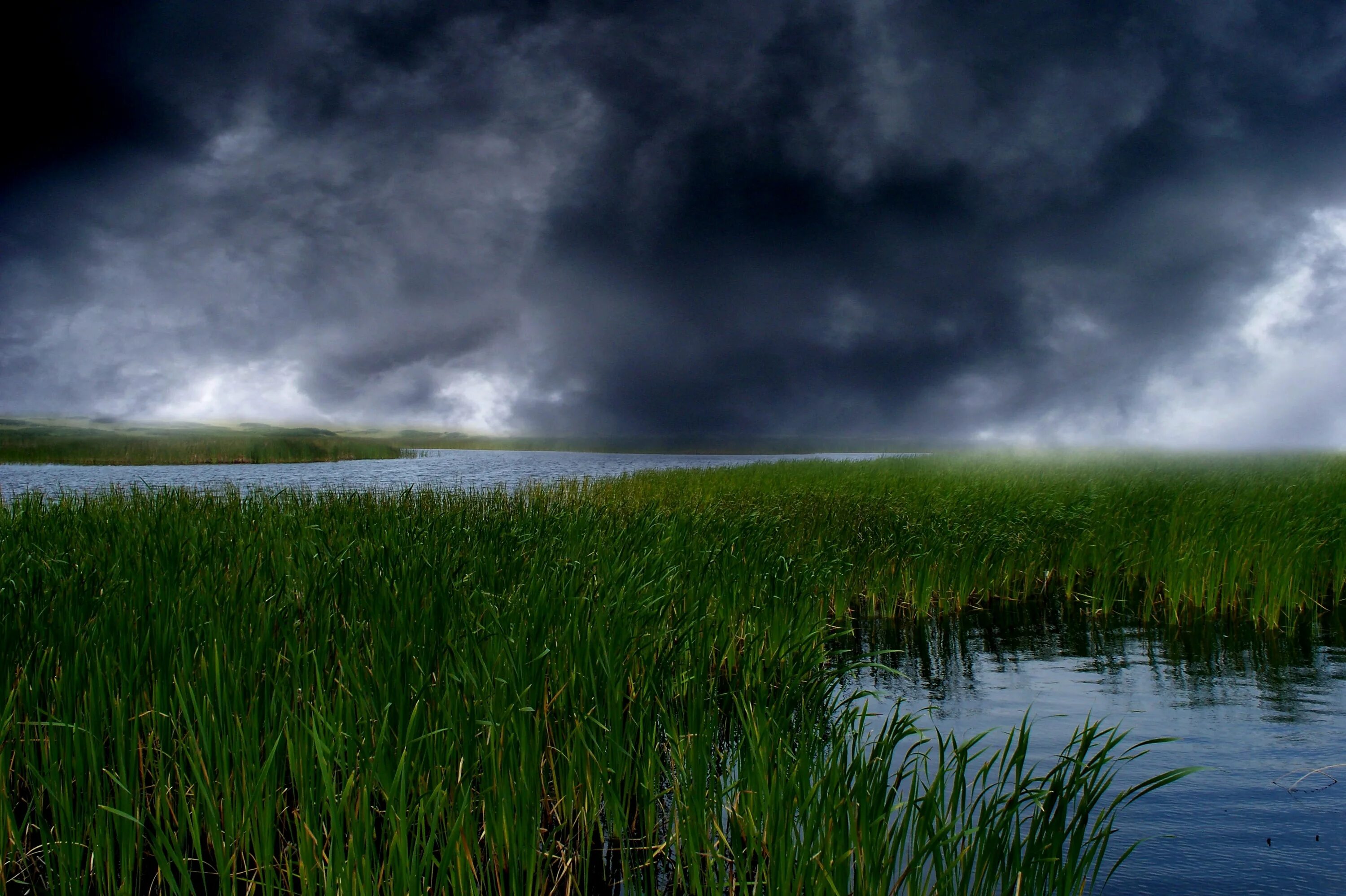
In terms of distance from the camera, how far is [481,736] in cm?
397

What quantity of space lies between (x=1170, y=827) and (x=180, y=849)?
4.87m

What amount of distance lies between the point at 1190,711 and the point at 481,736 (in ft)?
18.1

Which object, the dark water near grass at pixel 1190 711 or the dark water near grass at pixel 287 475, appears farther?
the dark water near grass at pixel 287 475

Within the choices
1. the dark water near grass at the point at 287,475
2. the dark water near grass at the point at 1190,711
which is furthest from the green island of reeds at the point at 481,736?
Result: the dark water near grass at the point at 287,475

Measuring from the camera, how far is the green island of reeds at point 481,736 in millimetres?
2895

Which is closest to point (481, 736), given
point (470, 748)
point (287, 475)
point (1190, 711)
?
point (470, 748)

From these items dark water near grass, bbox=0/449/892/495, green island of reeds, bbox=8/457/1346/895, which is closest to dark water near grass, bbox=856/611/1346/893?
Answer: green island of reeds, bbox=8/457/1346/895

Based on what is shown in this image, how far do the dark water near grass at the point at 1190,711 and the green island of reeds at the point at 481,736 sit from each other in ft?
0.99

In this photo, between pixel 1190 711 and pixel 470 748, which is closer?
pixel 470 748

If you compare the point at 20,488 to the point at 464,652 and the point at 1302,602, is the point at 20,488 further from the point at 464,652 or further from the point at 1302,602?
the point at 1302,602

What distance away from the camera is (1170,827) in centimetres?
418

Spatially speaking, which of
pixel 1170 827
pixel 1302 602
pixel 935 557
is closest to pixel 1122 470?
pixel 1302 602

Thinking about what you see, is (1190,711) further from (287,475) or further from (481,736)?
(287,475)

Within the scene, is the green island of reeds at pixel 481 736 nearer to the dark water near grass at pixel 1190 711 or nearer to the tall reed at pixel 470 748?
the tall reed at pixel 470 748
